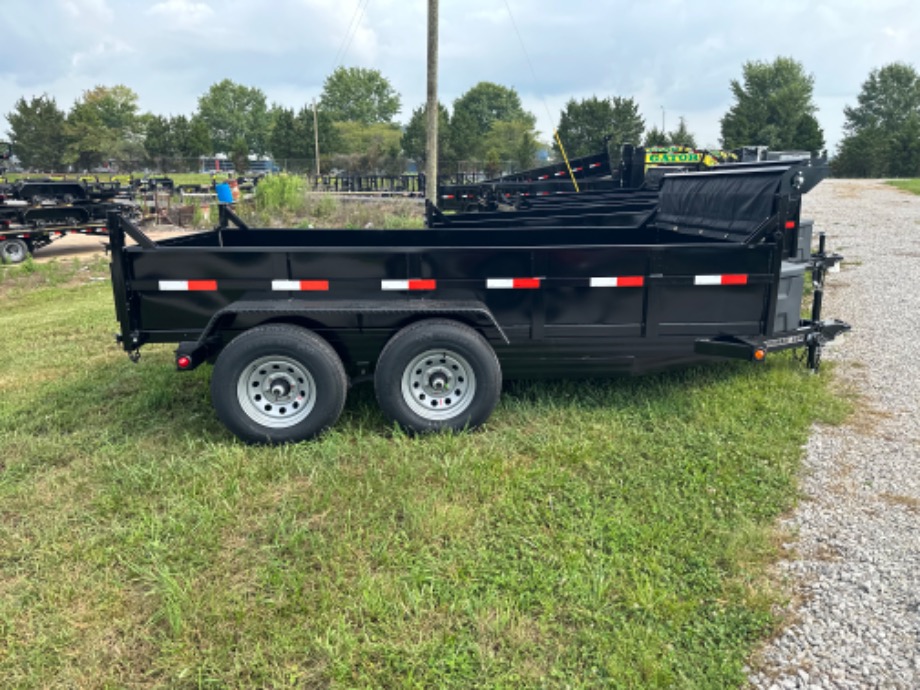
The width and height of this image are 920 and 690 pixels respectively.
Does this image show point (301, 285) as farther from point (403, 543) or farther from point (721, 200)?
point (721, 200)

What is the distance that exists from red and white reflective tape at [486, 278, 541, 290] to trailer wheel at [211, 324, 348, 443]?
3.57 feet

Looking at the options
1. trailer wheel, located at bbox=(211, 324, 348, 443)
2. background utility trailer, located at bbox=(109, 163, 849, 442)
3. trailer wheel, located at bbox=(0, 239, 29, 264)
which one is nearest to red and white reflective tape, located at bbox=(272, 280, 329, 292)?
background utility trailer, located at bbox=(109, 163, 849, 442)

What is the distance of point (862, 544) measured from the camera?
10.7 feet

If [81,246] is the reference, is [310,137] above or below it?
above

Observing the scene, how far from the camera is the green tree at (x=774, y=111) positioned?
189 ft

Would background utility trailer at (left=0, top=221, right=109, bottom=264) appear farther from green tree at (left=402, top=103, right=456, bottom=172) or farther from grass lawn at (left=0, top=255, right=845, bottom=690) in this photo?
green tree at (left=402, top=103, right=456, bottom=172)

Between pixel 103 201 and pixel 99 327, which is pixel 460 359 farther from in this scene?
pixel 103 201

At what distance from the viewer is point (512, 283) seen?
4375mm

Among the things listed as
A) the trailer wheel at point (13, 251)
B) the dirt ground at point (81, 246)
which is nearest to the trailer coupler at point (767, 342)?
the dirt ground at point (81, 246)

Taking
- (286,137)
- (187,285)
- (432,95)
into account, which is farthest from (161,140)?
(187,285)

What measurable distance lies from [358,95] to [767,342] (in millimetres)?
95578

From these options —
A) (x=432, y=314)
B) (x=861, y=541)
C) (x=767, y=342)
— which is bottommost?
(x=861, y=541)

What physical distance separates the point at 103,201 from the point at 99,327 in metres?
11.8

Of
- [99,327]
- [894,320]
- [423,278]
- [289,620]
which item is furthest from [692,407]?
[99,327]
